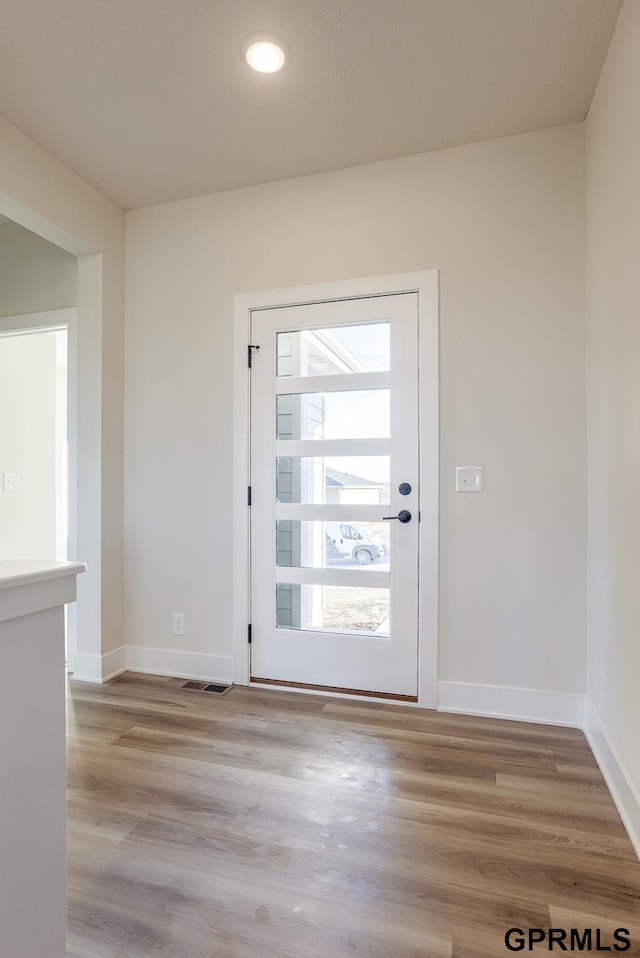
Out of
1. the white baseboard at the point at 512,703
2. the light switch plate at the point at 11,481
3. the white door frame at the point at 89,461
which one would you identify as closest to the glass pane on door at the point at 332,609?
the white baseboard at the point at 512,703

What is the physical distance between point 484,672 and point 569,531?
30.8 inches

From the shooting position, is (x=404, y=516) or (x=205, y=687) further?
(x=205, y=687)

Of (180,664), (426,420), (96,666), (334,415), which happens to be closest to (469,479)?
(426,420)

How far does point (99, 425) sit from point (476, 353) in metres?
2.08

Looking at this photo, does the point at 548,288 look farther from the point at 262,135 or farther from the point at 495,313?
the point at 262,135

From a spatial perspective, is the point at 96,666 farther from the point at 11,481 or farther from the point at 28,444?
the point at 28,444

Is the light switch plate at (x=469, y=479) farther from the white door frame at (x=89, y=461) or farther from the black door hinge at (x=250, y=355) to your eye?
the white door frame at (x=89, y=461)

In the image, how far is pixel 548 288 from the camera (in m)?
2.43

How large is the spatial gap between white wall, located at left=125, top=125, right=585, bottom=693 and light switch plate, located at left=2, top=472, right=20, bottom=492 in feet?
6.10

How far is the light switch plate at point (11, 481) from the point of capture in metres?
3.98

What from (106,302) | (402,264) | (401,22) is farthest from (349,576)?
(401,22)

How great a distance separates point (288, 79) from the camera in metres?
2.14

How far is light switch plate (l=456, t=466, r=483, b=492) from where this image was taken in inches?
99.3

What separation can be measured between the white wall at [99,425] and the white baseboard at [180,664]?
146mm
